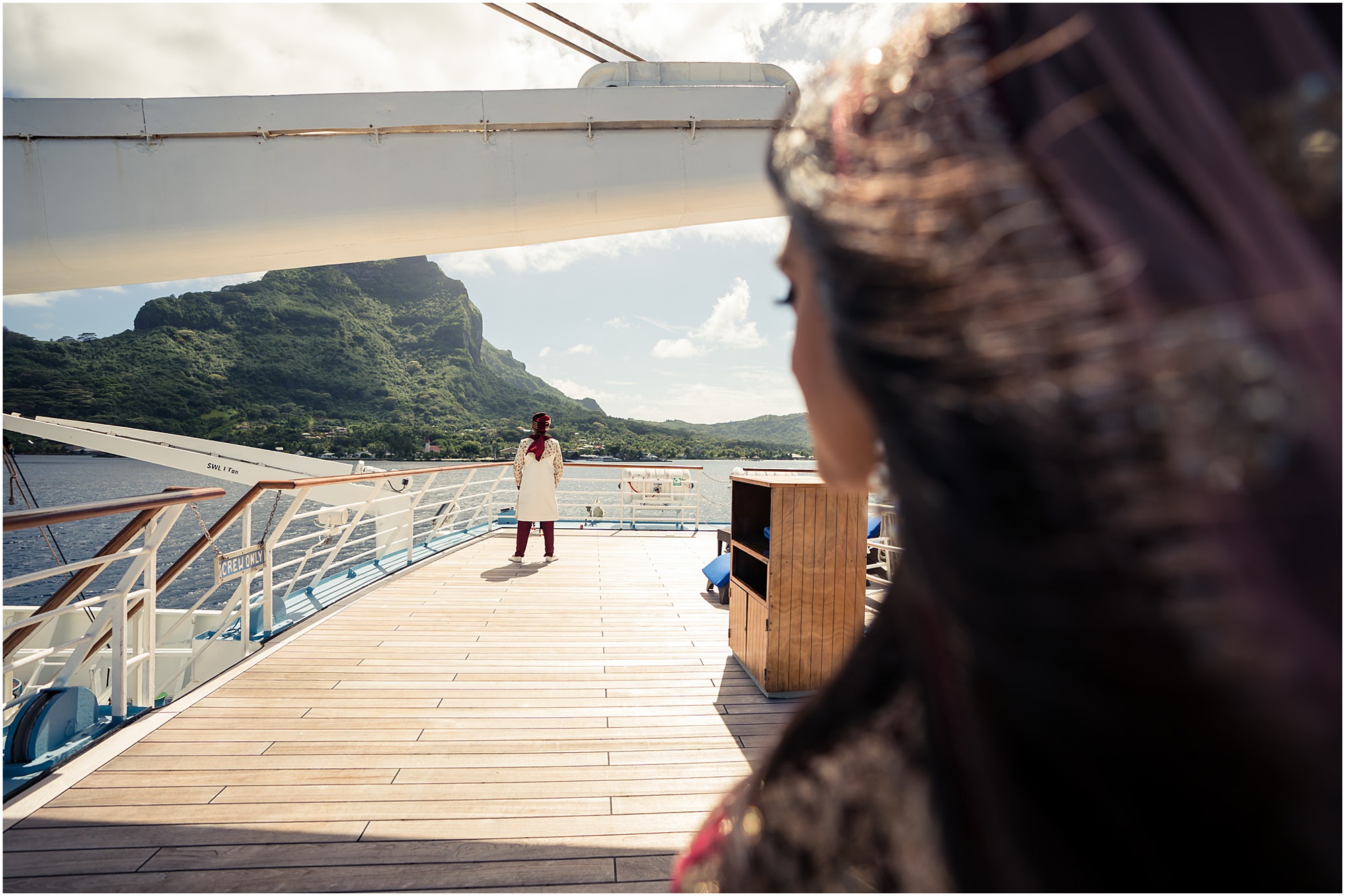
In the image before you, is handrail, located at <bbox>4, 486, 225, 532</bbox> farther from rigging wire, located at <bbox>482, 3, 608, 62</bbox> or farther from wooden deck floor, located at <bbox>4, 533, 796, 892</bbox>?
rigging wire, located at <bbox>482, 3, 608, 62</bbox>

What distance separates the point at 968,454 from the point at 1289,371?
0.07 metres

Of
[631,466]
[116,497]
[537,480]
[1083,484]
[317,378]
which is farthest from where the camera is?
[317,378]

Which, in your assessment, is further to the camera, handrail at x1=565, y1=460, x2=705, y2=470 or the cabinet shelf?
handrail at x1=565, y1=460, x2=705, y2=470

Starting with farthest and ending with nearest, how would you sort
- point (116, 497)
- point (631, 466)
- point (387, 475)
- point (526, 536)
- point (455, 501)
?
point (631, 466) < point (116, 497) < point (455, 501) < point (526, 536) < point (387, 475)

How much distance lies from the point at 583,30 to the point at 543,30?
0.50ft

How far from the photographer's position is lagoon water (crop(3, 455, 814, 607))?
12260 millimetres

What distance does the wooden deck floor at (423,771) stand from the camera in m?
1.71

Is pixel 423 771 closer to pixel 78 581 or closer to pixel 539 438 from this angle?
pixel 78 581

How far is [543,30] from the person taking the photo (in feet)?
7.47

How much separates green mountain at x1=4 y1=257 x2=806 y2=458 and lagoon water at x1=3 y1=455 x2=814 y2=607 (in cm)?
249

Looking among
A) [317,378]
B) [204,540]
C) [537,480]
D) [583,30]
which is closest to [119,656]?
[204,540]

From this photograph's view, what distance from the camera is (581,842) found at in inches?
72.3

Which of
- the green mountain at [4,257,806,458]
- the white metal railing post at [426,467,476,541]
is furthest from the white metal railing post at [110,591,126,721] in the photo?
the green mountain at [4,257,806,458]

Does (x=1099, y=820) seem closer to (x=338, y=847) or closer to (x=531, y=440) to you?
(x=338, y=847)
